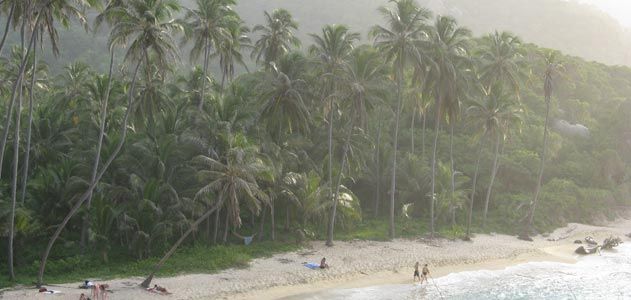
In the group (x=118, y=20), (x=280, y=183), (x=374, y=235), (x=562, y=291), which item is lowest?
(x=562, y=291)

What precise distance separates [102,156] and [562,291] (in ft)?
94.0

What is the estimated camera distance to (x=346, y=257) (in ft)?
107

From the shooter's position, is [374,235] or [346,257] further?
[374,235]

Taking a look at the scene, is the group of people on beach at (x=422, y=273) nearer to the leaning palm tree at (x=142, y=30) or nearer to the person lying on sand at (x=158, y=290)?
the person lying on sand at (x=158, y=290)

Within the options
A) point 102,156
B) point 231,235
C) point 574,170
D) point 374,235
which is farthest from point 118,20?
point 574,170

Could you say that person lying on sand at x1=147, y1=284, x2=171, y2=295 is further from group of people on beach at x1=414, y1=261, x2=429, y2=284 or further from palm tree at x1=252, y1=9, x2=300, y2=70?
palm tree at x1=252, y1=9, x2=300, y2=70

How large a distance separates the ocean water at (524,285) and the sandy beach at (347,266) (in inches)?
44.5

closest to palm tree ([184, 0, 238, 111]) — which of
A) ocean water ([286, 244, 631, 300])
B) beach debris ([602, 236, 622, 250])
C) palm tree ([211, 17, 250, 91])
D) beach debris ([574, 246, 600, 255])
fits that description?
palm tree ([211, 17, 250, 91])

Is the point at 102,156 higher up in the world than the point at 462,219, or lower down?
higher up

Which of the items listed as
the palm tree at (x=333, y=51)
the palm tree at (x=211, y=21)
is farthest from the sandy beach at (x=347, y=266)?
the palm tree at (x=211, y=21)

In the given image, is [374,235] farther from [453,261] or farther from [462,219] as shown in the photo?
[462,219]

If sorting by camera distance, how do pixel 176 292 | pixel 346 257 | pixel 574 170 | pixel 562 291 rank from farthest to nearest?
1. pixel 574 170
2. pixel 346 257
3. pixel 562 291
4. pixel 176 292

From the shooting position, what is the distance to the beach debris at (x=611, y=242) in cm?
4262

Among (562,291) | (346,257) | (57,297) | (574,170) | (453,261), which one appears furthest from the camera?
(574,170)
